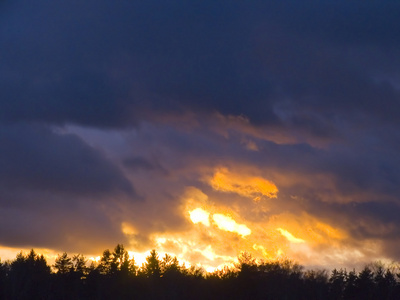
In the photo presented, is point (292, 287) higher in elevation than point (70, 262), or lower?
lower

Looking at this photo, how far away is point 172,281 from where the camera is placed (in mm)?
Answer: 108688

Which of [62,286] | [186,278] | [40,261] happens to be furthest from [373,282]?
[40,261]

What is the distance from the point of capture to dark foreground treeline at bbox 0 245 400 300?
101812 millimetres

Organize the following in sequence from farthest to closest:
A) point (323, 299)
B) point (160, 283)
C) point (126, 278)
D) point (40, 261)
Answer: point (40, 261) → point (126, 278) → point (160, 283) → point (323, 299)

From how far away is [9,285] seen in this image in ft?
385

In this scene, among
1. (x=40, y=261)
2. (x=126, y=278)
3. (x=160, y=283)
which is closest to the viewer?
(x=160, y=283)

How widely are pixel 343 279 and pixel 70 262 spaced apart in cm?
5165

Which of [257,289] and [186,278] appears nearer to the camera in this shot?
[257,289]

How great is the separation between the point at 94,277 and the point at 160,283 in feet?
59.3

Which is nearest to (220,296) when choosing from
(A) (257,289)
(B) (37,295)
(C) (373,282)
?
(A) (257,289)

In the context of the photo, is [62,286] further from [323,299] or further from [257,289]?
[323,299]

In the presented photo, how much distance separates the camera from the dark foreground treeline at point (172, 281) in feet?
334

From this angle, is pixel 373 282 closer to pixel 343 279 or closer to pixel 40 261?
pixel 343 279

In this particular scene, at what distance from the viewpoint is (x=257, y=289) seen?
331 ft
